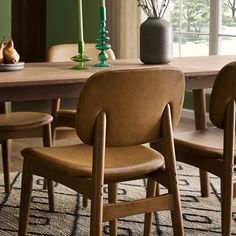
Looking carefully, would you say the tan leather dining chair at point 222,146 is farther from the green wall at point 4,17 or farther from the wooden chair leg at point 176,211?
the green wall at point 4,17

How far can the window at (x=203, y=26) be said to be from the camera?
5.28 m

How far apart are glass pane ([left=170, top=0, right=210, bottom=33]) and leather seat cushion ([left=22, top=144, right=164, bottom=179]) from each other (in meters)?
3.27

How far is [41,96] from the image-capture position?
7.56 feet

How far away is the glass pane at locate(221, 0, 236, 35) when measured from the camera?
521 centimetres

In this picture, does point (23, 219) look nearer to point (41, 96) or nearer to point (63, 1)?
point (41, 96)

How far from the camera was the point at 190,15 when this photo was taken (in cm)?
562

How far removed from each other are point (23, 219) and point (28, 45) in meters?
5.44

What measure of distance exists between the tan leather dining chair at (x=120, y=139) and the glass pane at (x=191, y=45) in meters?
3.36

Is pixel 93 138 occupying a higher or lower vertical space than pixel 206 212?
higher

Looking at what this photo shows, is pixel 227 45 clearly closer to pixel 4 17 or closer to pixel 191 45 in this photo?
pixel 191 45

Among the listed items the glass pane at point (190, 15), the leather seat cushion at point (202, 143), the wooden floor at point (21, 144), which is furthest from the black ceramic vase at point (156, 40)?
the glass pane at point (190, 15)

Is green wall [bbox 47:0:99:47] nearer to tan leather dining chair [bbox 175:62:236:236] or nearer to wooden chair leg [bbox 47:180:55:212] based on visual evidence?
wooden chair leg [bbox 47:180:55:212]

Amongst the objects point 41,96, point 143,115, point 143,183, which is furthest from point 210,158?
point 143,183

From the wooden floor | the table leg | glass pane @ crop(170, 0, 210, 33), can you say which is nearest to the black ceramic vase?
the table leg
